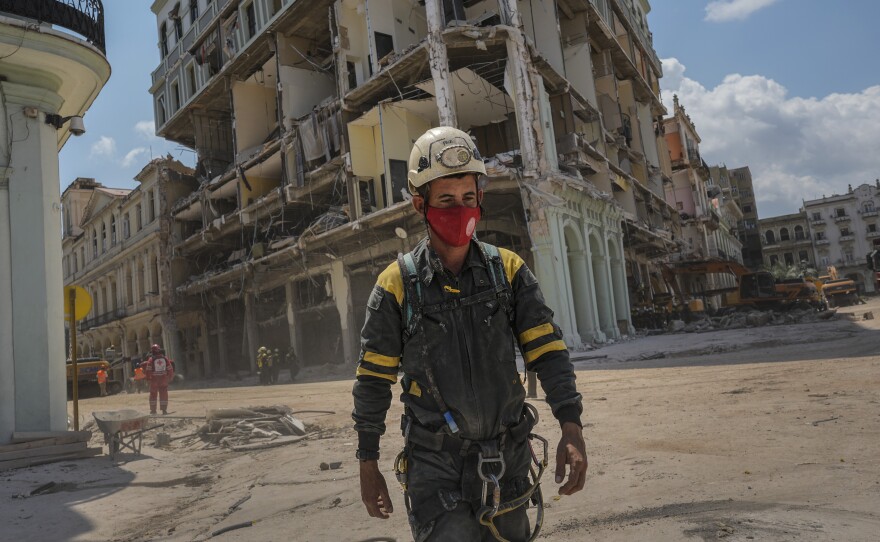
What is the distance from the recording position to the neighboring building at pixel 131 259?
35031 millimetres

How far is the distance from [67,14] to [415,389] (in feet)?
29.7

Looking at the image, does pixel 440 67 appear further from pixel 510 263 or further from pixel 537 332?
pixel 537 332

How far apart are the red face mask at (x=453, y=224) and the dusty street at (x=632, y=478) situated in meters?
1.99

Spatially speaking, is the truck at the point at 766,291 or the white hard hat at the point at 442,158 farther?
the truck at the point at 766,291

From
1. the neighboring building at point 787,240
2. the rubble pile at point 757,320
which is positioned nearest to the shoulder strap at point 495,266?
the rubble pile at point 757,320

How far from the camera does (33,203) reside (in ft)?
26.6

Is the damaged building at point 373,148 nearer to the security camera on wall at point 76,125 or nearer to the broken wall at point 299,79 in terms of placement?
the broken wall at point 299,79

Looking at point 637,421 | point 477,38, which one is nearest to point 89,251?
point 477,38

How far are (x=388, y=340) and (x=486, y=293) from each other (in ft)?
1.23

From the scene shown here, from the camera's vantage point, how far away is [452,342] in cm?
207

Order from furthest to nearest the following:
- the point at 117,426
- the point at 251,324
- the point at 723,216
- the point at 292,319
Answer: the point at 723,216
the point at 251,324
the point at 292,319
the point at 117,426

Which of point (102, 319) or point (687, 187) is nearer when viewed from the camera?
point (102, 319)

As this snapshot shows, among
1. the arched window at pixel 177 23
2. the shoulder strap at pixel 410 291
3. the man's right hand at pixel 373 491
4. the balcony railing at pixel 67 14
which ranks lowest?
the man's right hand at pixel 373 491

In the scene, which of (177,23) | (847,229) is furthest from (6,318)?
(847,229)
